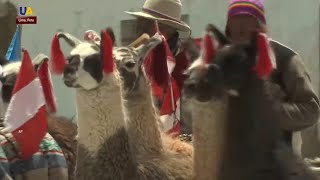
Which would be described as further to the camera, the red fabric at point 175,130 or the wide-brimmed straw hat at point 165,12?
the wide-brimmed straw hat at point 165,12

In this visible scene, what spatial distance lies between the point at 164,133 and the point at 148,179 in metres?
0.54

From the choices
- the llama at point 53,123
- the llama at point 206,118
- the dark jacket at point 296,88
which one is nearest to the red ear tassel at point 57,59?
the llama at point 53,123

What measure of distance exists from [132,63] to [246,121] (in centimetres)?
95

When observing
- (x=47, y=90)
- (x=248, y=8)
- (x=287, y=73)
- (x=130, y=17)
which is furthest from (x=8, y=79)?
(x=130, y=17)

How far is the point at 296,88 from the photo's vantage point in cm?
299

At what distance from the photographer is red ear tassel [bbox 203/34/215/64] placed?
2.69m

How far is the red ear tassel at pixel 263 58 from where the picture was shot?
2.56 meters

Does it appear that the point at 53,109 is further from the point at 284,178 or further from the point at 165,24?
the point at 284,178

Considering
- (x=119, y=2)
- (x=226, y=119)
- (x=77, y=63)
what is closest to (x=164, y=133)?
A: (x=77, y=63)

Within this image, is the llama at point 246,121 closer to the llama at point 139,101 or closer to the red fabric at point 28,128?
A: the llama at point 139,101

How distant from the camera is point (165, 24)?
4.20 metres

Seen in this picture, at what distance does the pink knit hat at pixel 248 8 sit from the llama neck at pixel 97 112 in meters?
0.57

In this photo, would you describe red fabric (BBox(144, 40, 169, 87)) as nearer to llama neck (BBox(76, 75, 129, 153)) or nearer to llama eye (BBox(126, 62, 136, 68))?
llama eye (BBox(126, 62, 136, 68))

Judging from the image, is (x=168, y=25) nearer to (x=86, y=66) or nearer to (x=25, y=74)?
(x=25, y=74)
